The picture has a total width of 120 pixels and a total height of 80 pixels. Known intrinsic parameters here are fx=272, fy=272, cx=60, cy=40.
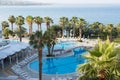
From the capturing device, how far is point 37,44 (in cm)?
2355

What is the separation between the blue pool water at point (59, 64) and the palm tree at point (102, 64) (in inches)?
781

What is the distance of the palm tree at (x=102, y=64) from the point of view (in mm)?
10508

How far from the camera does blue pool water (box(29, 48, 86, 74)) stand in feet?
104

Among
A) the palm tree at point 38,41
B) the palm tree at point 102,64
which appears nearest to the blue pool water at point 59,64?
the palm tree at point 38,41

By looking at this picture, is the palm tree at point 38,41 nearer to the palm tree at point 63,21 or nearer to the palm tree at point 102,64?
the palm tree at point 102,64

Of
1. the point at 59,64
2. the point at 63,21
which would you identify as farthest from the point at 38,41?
the point at 63,21

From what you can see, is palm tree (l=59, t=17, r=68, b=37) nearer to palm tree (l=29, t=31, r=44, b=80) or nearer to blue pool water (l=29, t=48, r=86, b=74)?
blue pool water (l=29, t=48, r=86, b=74)

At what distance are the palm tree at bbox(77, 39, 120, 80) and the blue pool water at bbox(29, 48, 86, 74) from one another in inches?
781

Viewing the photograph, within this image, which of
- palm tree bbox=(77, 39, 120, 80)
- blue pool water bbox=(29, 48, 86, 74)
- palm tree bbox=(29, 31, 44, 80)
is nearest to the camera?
palm tree bbox=(77, 39, 120, 80)

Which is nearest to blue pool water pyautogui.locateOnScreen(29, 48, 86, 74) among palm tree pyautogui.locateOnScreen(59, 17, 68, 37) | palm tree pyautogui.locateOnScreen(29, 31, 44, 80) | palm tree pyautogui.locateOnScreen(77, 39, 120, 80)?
palm tree pyautogui.locateOnScreen(29, 31, 44, 80)

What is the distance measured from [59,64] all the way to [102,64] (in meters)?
24.5

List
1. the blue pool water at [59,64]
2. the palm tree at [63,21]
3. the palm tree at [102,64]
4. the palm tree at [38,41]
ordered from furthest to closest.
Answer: the palm tree at [63,21]
the blue pool water at [59,64]
the palm tree at [38,41]
the palm tree at [102,64]

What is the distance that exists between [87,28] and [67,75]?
28705 mm

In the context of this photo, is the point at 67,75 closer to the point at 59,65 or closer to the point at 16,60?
the point at 59,65
